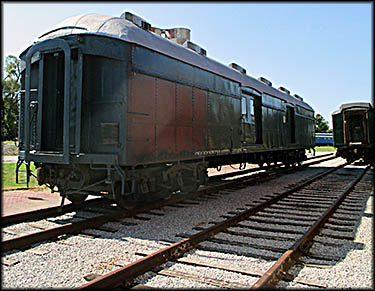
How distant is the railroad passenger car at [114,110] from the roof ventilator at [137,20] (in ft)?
0.08

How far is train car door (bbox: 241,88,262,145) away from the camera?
10.9m

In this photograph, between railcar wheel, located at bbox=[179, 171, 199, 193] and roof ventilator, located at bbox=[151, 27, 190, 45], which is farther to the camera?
roof ventilator, located at bbox=[151, 27, 190, 45]

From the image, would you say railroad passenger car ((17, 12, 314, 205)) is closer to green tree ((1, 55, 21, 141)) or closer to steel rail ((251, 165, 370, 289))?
green tree ((1, 55, 21, 141))

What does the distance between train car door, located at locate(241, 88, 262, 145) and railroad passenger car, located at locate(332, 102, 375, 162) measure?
38.8 ft

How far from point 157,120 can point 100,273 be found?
349cm

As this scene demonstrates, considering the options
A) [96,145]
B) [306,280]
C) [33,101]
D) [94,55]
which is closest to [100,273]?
[306,280]

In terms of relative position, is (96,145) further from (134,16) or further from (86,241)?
(134,16)

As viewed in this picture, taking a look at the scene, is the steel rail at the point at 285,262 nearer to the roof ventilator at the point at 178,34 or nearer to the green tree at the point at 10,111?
the green tree at the point at 10,111

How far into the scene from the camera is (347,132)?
22141 millimetres

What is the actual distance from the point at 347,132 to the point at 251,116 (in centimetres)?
1369

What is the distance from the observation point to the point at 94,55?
616 centimetres

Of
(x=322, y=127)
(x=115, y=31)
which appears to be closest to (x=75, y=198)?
(x=115, y=31)

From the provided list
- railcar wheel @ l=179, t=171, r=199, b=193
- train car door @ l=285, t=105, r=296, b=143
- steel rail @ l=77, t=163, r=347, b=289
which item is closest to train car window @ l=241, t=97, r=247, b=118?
railcar wheel @ l=179, t=171, r=199, b=193

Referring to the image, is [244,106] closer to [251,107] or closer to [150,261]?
[251,107]
